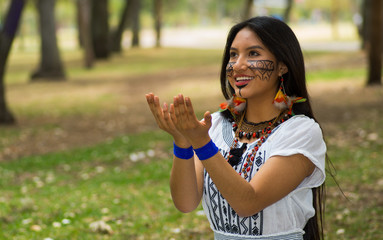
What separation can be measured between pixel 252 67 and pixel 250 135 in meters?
0.34

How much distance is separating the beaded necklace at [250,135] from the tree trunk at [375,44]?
480 inches

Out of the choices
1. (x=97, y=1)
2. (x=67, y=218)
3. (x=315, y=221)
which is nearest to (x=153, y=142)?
(x=67, y=218)

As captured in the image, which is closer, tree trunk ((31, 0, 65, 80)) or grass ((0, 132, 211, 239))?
grass ((0, 132, 211, 239))

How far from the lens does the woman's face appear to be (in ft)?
8.96

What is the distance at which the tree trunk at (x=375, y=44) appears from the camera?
554 inches

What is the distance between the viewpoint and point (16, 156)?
970cm

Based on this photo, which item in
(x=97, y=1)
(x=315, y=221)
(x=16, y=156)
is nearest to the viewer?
(x=315, y=221)

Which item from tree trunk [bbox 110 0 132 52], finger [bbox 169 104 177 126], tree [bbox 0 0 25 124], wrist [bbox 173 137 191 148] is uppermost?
finger [bbox 169 104 177 126]

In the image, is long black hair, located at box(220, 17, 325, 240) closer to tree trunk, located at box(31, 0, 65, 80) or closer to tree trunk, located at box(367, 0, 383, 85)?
tree trunk, located at box(367, 0, 383, 85)

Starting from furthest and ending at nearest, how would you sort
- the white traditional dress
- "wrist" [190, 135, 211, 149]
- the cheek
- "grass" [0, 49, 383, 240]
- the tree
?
the tree
"grass" [0, 49, 383, 240]
the cheek
the white traditional dress
"wrist" [190, 135, 211, 149]

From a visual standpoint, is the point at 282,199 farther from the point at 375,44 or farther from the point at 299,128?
the point at 375,44

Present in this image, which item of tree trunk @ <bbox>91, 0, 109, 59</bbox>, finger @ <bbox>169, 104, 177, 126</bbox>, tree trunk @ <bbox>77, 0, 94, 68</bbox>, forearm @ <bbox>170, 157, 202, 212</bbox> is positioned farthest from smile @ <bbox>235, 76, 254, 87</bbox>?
tree trunk @ <bbox>91, 0, 109, 59</bbox>

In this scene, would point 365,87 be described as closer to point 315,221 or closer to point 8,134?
point 8,134

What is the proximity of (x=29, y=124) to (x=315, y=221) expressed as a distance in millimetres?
10669
